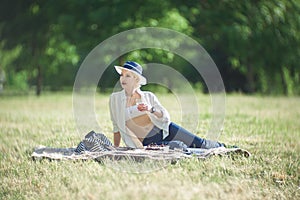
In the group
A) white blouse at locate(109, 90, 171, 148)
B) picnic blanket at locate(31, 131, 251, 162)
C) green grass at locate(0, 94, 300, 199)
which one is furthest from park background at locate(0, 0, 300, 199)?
white blouse at locate(109, 90, 171, 148)

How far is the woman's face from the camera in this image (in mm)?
4961

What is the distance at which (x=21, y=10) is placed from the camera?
18422mm

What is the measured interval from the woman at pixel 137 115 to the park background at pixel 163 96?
2.05ft

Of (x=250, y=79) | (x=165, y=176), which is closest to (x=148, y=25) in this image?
(x=250, y=79)

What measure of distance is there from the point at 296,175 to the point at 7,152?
117 inches

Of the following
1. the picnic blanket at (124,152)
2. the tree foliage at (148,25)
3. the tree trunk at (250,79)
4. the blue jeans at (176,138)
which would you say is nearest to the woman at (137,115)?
the blue jeans at (176,138)

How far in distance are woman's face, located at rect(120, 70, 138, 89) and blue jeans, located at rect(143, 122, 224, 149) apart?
1.55ft

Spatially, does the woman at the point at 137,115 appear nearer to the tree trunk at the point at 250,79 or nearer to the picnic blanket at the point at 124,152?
the picnic blanket at the point at 124,152

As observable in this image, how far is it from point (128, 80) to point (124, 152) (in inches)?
29.0

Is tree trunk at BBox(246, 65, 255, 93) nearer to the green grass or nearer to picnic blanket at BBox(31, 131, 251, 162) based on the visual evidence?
the green grass

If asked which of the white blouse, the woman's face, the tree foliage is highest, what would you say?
the tree foliage

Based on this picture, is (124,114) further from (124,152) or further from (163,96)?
(163,96)

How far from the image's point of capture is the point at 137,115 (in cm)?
496

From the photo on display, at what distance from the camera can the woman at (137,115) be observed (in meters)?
A: 4.94
